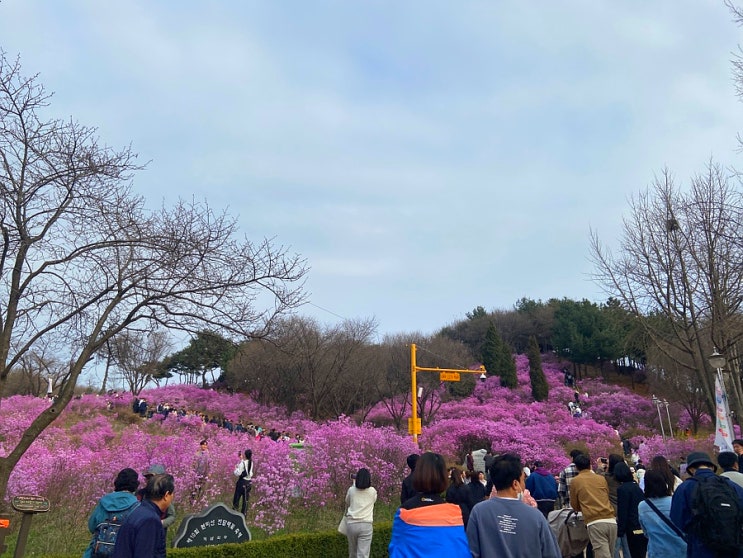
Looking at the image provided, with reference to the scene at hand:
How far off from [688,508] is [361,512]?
4205 mm

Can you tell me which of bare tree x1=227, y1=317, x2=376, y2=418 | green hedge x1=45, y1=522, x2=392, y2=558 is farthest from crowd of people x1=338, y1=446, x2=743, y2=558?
bare tree x1=227, y1=317, x2=376, y2=418

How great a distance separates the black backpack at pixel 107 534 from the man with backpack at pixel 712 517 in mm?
4580

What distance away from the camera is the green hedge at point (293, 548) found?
7.52 metres

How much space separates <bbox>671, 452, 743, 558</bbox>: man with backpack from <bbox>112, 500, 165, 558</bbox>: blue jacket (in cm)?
423

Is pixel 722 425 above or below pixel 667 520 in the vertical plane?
above

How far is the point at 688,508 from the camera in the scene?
5.07 meters

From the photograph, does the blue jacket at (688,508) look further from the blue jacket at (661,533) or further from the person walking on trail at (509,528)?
the person walking on trail at (509,528)

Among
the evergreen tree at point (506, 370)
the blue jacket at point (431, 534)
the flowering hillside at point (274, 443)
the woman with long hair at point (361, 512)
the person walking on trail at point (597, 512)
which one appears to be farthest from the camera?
the evergreen tree at point (506, 370)

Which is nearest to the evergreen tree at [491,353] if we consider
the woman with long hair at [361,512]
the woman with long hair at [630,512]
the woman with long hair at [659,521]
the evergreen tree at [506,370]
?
the evergreen tree at [506,370]

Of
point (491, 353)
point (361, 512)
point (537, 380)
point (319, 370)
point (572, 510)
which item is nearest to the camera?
point (572, 510)

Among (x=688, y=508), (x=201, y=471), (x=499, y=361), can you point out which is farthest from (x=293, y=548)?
(x=499, y=361)

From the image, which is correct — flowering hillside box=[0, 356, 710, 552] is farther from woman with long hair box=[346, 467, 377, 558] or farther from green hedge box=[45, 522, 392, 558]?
woman with long hair box=[346, 467, 377, 558]

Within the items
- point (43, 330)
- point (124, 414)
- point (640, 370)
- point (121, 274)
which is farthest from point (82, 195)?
point (640, 370)

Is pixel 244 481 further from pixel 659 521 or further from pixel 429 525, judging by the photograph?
pixel 429 525
